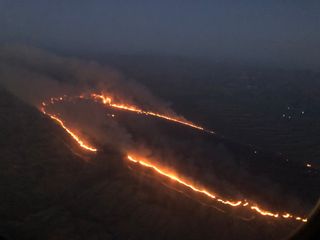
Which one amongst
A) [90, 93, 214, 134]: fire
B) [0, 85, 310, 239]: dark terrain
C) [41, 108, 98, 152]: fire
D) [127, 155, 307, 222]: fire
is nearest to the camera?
[0, 85, 310, 239]: dark terrain

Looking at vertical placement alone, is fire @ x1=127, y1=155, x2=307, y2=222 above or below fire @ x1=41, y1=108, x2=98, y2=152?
above

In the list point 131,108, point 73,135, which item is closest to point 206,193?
point 73,135

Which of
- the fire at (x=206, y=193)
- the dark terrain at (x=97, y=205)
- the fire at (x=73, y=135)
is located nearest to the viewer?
the dark terrain at (x=97, y=205)

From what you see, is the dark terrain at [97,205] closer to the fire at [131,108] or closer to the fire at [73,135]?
the fire at [73,135]

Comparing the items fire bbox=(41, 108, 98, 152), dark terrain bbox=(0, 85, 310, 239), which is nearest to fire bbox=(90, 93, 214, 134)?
fire bbox=(41, 108, 98, 152)

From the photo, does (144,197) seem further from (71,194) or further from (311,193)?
(311,193)

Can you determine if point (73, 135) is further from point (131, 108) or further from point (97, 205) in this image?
point (97, 205)

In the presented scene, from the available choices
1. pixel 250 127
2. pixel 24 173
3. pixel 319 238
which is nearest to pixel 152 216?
pixel 24 173

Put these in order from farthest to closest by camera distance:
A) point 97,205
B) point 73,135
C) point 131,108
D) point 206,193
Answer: point 131,108, point 73,135, point 206,193, point 97,205

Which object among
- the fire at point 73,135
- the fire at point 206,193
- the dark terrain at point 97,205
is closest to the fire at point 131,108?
the fire at point 73,135

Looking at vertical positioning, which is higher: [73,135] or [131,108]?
[131,108]

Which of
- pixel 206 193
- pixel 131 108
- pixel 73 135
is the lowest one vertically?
pixel 73 135

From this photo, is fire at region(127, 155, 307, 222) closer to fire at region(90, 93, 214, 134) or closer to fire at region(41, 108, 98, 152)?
fire at region(41, 108, 98, 152)
